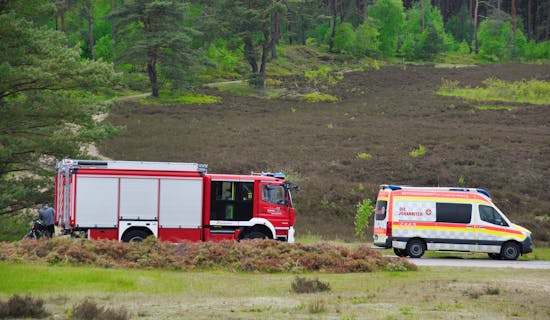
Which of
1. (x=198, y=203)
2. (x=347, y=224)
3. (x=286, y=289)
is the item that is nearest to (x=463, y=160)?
(x=347, y=224)

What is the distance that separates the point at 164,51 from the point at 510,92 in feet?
109

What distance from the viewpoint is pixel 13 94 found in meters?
32.4

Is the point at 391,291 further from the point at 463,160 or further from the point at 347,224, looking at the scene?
the point at 463,160

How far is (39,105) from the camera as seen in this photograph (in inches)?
1255

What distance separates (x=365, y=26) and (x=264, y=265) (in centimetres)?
9597

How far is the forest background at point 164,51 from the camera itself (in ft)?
102

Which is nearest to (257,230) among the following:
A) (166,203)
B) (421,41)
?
(166,203)

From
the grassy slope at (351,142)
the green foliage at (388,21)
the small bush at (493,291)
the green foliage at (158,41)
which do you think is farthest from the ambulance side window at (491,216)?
the green foliage at (388,21)

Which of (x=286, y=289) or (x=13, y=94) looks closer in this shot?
(x=286, y=289)

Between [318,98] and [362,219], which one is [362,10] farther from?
[362,219]

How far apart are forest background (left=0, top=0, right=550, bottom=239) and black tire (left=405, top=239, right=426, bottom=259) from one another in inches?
468

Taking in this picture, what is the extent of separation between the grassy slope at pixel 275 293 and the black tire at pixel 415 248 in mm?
6681

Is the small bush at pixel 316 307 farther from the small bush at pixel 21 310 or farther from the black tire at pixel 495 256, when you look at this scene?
the black tire at pixel 495 256

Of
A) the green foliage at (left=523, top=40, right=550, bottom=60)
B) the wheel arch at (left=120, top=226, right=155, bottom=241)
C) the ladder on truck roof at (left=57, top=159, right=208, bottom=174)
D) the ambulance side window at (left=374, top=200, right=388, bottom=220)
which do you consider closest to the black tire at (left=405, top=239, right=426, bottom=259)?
the ambulance side window at (left=374, top=200, right=388, bottom=220)
